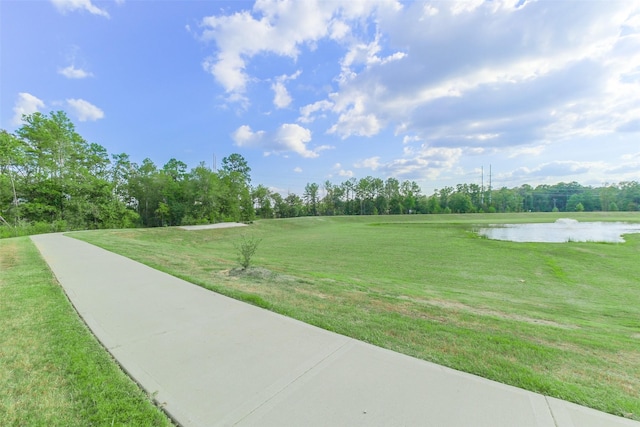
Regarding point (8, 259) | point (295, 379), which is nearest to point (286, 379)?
point (295, 379)

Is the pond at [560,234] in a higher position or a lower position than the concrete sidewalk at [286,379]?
lower

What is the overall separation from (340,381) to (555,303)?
7122mm

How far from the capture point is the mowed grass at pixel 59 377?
1.70 meters

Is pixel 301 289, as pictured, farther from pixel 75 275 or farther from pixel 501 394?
pixel 75 275

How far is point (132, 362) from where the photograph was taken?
2.38m

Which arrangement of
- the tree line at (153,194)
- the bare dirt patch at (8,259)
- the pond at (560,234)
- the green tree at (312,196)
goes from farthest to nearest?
the green tree at (312,196), the tree line at (153,194), the pond at (560,234), the bare dirt patch at (8,259)

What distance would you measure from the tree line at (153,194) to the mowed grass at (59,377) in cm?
2153

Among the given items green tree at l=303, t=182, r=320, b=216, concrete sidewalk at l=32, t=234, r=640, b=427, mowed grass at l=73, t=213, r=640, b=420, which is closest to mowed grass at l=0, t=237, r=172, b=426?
concrete sidewalk at l=32, t=234, r=640, b=427

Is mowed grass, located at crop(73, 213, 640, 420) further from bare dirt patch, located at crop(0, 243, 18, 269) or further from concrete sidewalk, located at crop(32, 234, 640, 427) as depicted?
bare dirt patch, located at crop(0, 243, 18, 269)

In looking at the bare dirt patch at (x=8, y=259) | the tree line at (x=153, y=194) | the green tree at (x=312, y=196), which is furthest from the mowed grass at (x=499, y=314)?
the green tree at (x=312, y=196)

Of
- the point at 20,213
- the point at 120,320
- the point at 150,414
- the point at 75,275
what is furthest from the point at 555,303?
the point at 20,213

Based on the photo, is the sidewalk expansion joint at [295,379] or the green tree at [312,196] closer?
the sidewalk expansion joint at [295,379]

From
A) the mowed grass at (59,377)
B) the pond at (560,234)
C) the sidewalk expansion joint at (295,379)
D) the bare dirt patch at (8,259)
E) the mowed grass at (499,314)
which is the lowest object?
the pond at (560,234)

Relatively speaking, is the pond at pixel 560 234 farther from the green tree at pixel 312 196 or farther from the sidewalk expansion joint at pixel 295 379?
the green tree at pixel 312 196
